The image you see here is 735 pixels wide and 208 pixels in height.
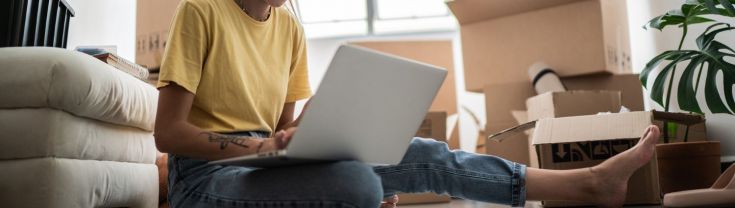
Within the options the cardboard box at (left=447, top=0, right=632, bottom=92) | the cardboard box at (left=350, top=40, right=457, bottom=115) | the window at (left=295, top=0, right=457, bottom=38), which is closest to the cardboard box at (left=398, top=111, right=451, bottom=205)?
the cardboard box at (left=447, top=0, right=632, bottom=92)

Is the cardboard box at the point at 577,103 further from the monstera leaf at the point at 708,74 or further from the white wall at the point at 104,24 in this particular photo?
the white wall at the point at 104,24

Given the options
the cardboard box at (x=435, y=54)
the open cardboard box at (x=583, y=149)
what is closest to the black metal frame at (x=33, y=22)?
the open cardboard box at (x=583, y=149)

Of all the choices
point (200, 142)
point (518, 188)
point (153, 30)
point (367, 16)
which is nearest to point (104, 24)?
point (153, 30)

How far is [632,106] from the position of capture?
7.02 feet

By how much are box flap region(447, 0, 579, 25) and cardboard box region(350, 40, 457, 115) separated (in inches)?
23.7

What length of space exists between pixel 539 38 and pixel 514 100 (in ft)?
0.80

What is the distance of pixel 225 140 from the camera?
812 millimetres

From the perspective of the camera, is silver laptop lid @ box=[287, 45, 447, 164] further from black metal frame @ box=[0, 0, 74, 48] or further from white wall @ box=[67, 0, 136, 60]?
white wall @ box=[67, 0, 136, 60]

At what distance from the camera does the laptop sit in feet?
2.18

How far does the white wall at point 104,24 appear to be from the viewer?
2873 mm

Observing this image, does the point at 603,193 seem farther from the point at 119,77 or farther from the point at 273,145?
the point at 119,77

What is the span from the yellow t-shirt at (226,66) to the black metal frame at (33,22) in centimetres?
53

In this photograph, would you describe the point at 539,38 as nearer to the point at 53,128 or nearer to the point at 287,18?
the point at 287,18

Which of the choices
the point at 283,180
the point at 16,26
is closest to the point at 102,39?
the point at 16,26
